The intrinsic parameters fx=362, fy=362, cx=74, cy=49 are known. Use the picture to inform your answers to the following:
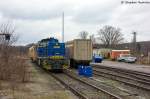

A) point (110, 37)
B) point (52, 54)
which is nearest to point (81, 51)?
point (52, 54)

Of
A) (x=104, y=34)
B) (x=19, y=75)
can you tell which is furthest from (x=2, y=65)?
(x=104, y=34)

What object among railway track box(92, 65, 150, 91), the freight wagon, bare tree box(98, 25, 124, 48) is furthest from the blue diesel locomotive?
bare tree box(98, 25, 124, 48)

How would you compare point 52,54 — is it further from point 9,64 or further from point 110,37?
point 110,37

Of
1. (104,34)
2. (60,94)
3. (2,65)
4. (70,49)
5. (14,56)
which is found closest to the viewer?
(60,94)

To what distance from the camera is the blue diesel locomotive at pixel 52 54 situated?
34344mm

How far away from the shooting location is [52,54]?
35.7 meters

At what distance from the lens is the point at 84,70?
3173 cm

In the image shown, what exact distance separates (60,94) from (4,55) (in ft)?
29.9

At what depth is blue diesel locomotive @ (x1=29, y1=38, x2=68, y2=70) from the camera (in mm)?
34344

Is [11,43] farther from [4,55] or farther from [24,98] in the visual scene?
[24,98]

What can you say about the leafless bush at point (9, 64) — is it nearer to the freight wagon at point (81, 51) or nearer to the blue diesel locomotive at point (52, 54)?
the blue diesel locomotive at point (52, 54)

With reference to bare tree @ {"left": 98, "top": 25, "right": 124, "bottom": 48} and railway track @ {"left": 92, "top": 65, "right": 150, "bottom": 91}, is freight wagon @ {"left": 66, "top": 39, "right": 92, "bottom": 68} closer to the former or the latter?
railway track @ {"left": 92, "top": 65, "right": 150, "bottom": 91}

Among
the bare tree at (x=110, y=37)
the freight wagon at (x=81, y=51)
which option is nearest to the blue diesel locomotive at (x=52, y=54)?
the freight wagon at (x=81, y=51)

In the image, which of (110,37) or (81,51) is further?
(110,37)
